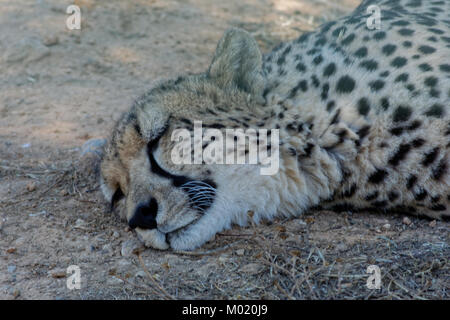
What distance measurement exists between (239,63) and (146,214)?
2.68 feet

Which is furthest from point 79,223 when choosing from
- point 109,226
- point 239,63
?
point 239,63

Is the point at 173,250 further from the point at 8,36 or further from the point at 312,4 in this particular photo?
the point at 312,4

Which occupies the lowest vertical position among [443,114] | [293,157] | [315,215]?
[315,215]

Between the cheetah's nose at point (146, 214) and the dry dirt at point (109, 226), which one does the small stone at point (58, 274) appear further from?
the cheetah's nose at point (146, 214)

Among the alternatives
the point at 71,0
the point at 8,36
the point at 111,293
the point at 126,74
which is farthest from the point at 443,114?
the point at 71,0

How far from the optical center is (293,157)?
2322 mm

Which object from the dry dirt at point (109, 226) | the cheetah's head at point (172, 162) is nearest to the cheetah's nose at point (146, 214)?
the cheetah's head at point (172, 162)

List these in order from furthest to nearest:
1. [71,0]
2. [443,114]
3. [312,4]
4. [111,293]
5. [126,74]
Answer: [312,4] → [71,0] → [126,74] → [443,114] → [111,293]

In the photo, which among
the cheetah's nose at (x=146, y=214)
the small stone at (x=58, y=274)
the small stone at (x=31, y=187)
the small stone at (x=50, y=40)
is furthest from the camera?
the small stone at (x=50, y=40)

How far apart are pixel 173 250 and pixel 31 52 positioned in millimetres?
2979

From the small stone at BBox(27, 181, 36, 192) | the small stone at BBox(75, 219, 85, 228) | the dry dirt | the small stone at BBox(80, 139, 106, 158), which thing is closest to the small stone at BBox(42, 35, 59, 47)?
the dry dirt

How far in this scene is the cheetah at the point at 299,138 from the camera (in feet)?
7.41

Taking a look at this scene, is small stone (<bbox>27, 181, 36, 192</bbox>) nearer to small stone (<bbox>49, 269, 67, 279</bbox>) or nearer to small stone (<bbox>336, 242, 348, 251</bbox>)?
small stone (<bbox>49, 269, 67, 279</bbox>)

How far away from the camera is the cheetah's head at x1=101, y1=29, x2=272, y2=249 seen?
222cm
